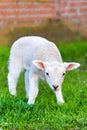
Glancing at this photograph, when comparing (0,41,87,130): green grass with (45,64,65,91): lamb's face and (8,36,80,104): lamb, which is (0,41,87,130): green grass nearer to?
(8,36,80,104): lamb

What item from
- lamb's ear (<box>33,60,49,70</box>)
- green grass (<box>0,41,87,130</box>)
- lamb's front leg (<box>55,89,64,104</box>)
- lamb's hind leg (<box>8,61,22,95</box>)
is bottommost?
green grass (<box>0,41,87,130</box>)

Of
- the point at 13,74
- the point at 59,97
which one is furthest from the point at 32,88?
the point at 13,74

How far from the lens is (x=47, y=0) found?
40.5ft

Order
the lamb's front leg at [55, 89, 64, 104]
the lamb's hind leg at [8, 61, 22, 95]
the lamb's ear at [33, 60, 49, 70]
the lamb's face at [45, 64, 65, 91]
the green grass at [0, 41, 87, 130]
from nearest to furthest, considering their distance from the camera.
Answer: the green grass at [0, 41, 87, 130] < the lamb's face at [45, 64, 65, 91] < the lamb's ear at [33, 60, 49, 70] < the lamb's front leg at [55, 89, 64, 104] < the lamb's hind leg at [8, 61, 22, 95]

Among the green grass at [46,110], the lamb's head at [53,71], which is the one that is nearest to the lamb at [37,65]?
the lamb's head at [53,71]

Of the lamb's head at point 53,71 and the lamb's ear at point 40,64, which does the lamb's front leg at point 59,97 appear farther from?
the lamb's ear at point 40,64

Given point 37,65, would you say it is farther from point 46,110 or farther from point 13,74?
point 13,74

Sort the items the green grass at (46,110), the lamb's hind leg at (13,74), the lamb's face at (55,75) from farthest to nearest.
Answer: the lamb's hind leg at (13,74)
the lamb's face at (55,75)
the green grass at (46,110)

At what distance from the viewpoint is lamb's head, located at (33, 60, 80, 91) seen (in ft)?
24.3

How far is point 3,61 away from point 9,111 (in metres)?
3.68

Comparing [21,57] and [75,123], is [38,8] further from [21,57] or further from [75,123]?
[75,123]

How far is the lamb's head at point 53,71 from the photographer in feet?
24.3

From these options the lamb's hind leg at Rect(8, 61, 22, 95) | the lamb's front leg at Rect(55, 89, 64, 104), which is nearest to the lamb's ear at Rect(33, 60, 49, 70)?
the lamb's front leg at Rect(55, 89, 64, 104)

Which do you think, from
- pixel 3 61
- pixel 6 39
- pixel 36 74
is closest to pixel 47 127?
pixel 36 74
